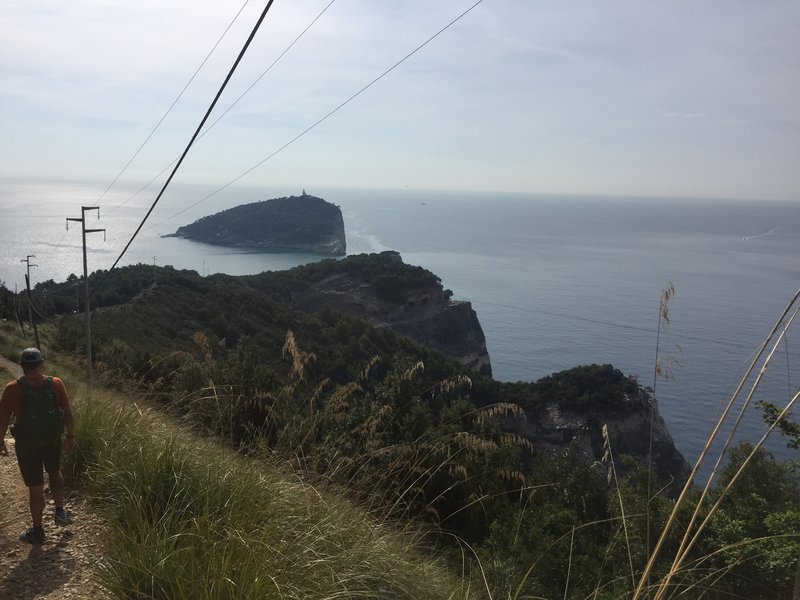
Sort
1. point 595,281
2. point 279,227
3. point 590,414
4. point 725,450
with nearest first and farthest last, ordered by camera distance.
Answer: point 725,450 → point 590,414 → point 595,281 → point 279,227

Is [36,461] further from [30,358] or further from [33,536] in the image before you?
[30,358]

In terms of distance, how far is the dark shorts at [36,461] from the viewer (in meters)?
3.28

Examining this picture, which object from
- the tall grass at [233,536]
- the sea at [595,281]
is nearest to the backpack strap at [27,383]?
the tall grass at [233,536]

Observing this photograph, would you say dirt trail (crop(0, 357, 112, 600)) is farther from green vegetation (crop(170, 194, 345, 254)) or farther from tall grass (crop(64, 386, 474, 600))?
green vegetation (crop(170, 194, 345, 254))

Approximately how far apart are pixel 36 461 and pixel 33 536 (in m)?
0.45

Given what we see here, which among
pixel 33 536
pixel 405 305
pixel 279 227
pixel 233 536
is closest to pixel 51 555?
pixel 33 536

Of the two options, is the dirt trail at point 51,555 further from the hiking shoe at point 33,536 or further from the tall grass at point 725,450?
the tall grass at point 725,450

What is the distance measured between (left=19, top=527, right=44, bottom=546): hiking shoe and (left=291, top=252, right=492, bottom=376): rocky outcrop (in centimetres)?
4960

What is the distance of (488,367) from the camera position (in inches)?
1969

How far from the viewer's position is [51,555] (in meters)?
2.90

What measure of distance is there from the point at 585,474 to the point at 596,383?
2354cm

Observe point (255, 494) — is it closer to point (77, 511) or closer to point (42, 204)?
point (77, 511)

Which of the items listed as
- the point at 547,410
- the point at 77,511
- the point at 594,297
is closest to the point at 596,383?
the point at 547,410

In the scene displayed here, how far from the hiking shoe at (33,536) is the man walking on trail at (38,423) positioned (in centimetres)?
A: 14
